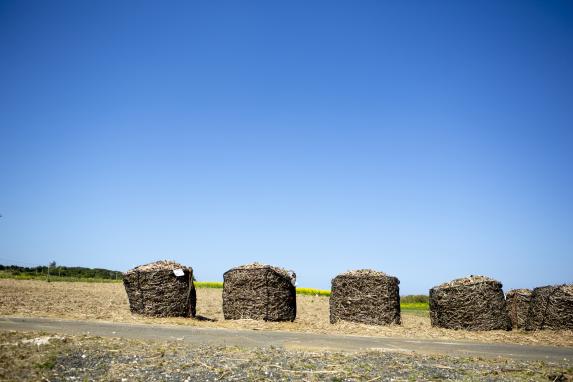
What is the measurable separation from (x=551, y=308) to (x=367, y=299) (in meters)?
7.07

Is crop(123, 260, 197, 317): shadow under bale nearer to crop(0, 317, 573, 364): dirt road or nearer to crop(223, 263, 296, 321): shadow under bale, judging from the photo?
crop(223, 263, 296, 321): shadow under bale

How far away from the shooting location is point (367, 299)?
59.3 ft

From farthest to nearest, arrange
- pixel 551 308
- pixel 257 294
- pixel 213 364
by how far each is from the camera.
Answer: pixel 257 294 → pixel 551 308 → pixel 213 364

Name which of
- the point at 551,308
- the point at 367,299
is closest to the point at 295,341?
the point at 367,299

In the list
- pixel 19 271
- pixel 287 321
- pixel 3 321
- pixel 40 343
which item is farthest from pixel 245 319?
pixel 19 271

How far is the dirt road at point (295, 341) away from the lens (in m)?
11.0

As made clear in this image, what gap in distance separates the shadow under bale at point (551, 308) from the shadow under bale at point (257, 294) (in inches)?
389

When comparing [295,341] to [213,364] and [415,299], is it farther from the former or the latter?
[415,299]

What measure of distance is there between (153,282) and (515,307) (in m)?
15.7

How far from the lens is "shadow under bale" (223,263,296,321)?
1797 centimetres

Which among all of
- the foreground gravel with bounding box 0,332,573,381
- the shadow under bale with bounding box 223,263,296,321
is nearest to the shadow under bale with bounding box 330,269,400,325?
the shadow under bale with bounding box 223,263,296,321

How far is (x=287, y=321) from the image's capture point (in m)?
18.4

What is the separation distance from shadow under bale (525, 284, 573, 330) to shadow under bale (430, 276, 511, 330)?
110 cm

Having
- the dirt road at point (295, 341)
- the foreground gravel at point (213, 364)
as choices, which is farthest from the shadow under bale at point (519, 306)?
the foreground gravel at point (213, 364)
